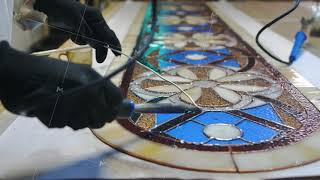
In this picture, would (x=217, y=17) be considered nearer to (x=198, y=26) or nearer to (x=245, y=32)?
(x=198, y=26)

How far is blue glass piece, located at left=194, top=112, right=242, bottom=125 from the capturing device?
78cm

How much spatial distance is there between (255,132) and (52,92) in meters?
0.41

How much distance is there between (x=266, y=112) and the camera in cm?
83

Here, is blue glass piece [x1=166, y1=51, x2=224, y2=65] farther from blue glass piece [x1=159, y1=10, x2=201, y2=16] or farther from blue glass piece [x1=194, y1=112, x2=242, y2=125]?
blue glass piece [x1=159, y1=10, x2=201, y2=16]

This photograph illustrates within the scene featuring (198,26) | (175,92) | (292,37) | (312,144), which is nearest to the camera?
(312,144)

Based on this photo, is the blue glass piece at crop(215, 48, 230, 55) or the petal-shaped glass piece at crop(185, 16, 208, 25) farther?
the petal-shaped glass piece at crop(185, 16, 208, 25)

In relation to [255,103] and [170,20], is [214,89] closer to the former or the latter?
[255,103]

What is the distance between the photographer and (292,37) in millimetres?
1528

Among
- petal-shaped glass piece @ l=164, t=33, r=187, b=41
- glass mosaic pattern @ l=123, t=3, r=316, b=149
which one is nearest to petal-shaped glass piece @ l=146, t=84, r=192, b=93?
glass mosaic pattern @ l=123, t=3, r=316, b=149

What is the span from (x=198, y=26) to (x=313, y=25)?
50 cm

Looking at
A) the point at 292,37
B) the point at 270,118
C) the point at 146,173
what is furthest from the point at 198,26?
the point at 146,173

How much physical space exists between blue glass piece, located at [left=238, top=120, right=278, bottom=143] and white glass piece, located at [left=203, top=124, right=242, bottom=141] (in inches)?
0.6

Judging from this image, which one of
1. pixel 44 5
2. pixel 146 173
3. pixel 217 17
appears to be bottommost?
pixel 217 17

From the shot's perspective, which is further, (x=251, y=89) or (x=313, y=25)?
(x=313, y=25)
